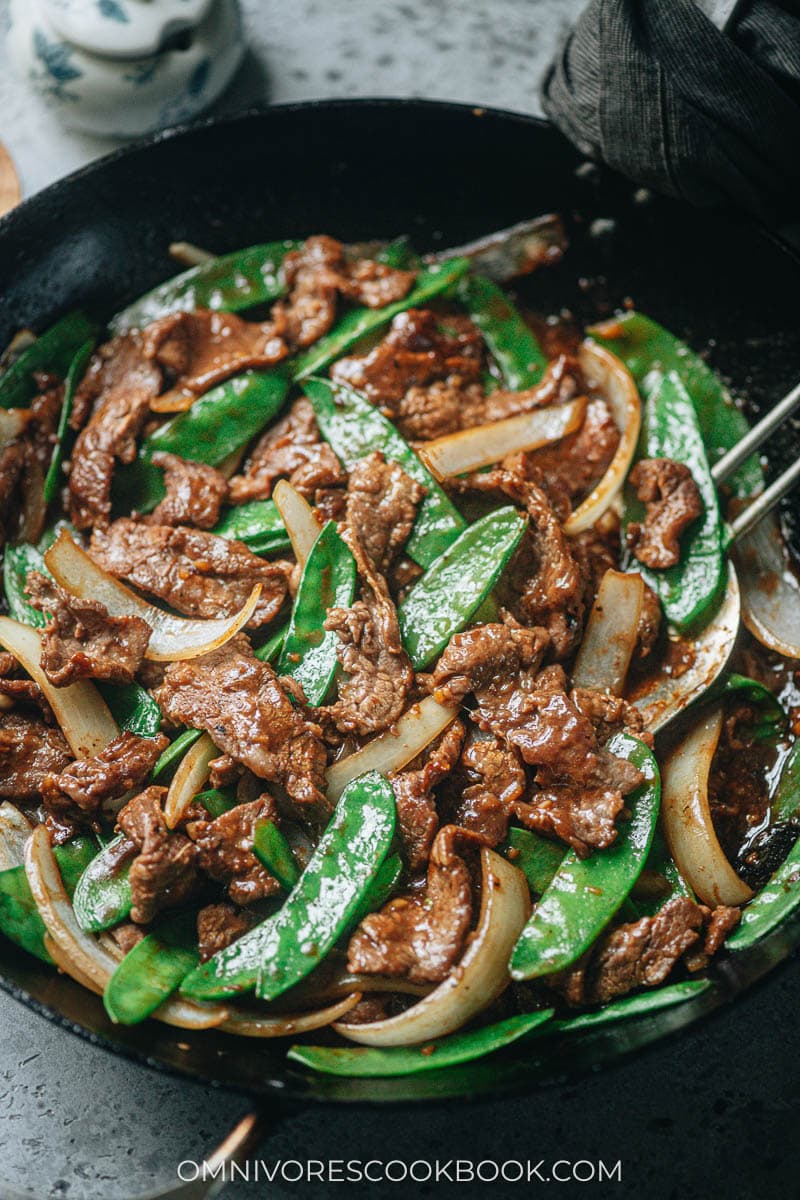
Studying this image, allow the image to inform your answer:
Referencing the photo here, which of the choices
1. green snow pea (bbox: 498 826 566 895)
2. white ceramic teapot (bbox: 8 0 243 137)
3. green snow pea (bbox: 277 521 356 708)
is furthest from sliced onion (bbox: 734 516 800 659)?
white ceramic teapot (bbox: 8 0 243 137)

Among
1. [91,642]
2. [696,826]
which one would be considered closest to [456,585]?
[696,826]

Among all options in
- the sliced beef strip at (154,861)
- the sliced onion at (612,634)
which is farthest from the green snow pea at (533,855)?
the sliced beef strip at (154,861)

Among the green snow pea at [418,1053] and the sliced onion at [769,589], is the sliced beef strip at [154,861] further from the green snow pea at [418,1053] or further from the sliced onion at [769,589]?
the sliced onion at [769,589]

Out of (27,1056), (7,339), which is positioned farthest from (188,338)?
(27,1056)

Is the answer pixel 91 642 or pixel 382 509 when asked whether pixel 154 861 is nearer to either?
pixel 91 642

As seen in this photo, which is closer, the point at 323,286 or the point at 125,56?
the point at 323,286

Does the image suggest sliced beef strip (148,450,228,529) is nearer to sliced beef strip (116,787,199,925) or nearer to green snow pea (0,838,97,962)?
sliced beef strip (116,787,199,925)
